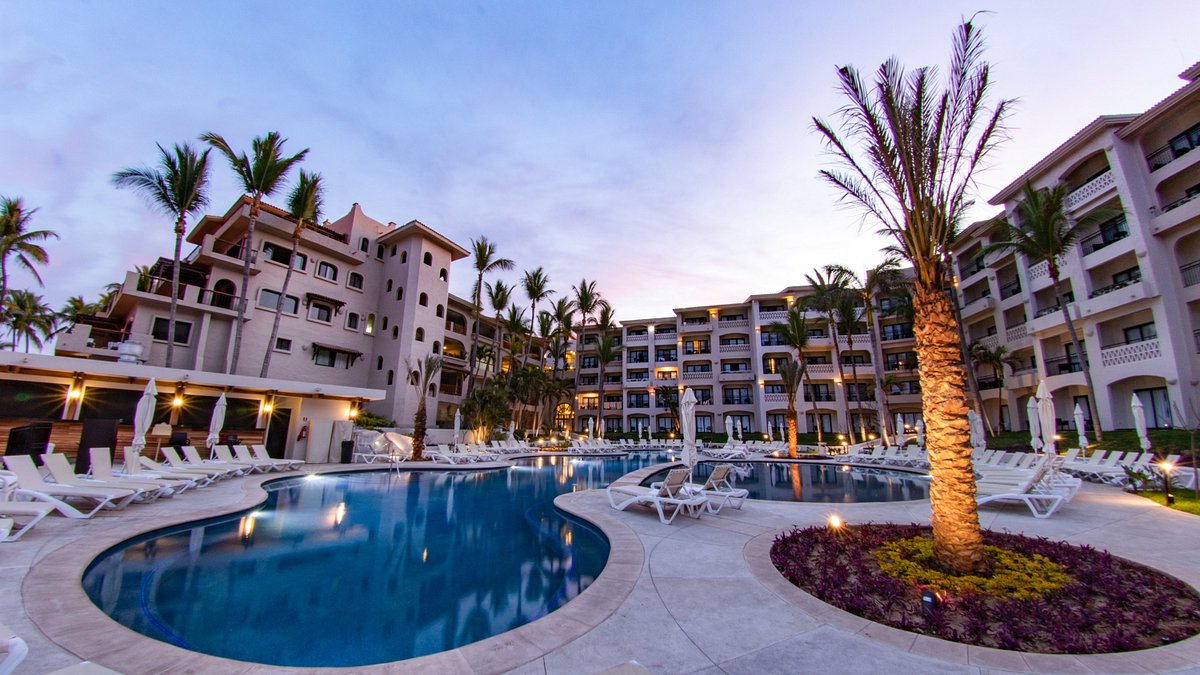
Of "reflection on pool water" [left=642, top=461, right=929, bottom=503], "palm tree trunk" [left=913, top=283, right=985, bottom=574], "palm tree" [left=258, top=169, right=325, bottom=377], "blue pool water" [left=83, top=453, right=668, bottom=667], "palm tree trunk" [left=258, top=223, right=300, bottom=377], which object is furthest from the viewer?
"palm tree" [left=258, top=169, right=325, bottom=377]

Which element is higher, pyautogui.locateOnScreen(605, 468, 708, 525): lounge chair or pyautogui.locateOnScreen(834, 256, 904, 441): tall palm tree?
pyautogui.locateOnScreen(834, 256, 904, 441): tall palm tree

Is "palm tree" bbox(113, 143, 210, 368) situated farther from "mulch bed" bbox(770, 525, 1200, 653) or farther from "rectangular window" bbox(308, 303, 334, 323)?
"mulch bed" bbox(770, 525, 1200, 653)

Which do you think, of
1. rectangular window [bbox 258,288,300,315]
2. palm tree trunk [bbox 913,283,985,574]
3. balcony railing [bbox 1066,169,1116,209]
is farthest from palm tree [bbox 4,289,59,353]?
balcony railing [bbox 1066,169,1116,209]

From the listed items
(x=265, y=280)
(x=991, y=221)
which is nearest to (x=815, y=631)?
(x=265, y=280)

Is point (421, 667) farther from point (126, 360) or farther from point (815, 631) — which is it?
point (126, 360)

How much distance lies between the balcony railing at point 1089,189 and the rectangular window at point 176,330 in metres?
44.5

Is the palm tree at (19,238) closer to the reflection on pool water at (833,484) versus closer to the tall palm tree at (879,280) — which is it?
the reflection on pool water at (833,484)

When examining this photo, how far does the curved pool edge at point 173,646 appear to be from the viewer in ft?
9.71

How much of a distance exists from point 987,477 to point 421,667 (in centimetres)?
1344

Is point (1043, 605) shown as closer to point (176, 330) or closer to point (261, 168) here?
point (261, 168)

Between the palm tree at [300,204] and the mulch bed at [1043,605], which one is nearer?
the mulch bed at [1043,605]

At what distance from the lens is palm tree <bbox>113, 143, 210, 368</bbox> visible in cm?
1945

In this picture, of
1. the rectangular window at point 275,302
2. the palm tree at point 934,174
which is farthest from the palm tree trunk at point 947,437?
the rectangular window at point 275,302

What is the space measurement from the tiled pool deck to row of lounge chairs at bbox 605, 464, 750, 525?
1179 mm
